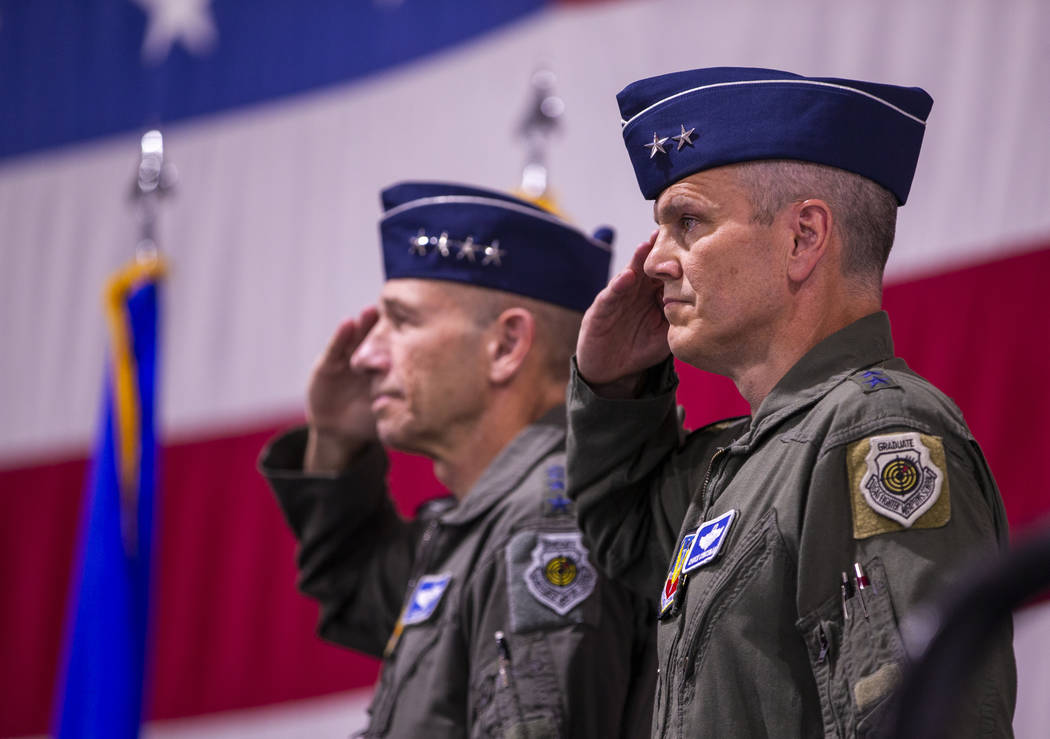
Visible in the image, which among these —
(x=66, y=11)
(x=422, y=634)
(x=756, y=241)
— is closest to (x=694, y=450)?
(x=756, y=241)

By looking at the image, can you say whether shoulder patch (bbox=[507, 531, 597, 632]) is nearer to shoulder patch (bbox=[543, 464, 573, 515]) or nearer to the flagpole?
shoulder patch (bbox=[543, 464, 573, 515])

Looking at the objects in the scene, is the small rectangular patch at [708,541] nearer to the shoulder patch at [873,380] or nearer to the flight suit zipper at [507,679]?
the shoulder patch at [873,380]

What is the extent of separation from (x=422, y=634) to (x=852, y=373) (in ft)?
2.65

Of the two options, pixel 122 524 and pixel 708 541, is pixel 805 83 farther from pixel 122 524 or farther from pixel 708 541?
pixel 122 524

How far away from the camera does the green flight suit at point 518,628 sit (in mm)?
1546

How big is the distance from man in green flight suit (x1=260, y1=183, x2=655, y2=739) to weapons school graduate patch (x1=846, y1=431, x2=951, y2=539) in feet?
1.99

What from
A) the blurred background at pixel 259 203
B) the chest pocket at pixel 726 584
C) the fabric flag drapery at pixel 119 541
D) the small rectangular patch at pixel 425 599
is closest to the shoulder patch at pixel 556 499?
the small rectangular patch at pixel 425 599

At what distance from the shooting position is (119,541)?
298 cm

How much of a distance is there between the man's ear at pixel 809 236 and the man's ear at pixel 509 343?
0.77 m

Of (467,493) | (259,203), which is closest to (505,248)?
(467,493)

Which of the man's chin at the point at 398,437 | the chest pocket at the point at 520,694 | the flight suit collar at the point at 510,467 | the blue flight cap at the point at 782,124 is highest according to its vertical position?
the blue flight cap at the point at 782,124

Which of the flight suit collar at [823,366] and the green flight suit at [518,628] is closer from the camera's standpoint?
the flight suit collar at [823,366]

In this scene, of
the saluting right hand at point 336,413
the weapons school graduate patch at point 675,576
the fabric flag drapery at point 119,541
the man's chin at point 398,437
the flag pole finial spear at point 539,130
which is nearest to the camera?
the weapons school graduate patch at point 675,576

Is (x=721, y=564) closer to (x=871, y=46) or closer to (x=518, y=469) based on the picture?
(x=518, y=469)
